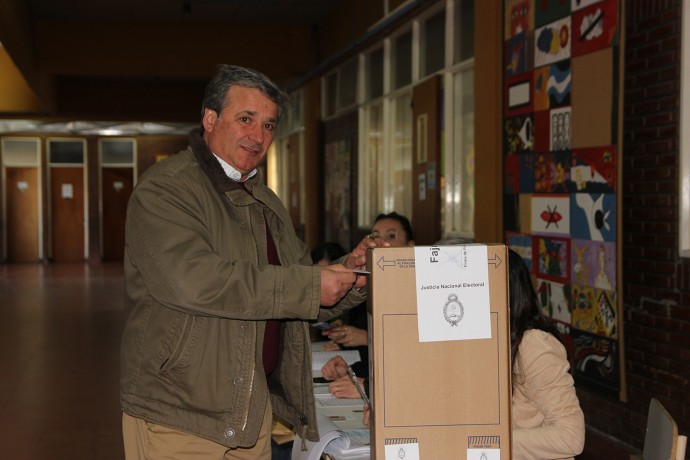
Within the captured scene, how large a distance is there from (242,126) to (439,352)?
0.89 m

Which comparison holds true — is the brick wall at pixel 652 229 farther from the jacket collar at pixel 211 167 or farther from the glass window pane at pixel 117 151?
the glass window pane at pixel 117 151

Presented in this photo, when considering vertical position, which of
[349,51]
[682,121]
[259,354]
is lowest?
[259,354]

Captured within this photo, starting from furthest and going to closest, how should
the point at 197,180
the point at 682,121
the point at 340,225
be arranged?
the point at 340,225 < the point at 682,121 < the point at 197,180

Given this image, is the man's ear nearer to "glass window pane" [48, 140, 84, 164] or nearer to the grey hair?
the grey hair

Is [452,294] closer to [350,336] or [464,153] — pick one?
[350,336]

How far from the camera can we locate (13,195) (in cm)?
2109

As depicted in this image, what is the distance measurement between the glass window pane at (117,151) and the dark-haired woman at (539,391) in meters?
20.1

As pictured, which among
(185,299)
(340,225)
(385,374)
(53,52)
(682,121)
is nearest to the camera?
(385,374)

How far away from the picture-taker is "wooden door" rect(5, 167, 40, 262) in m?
21.1

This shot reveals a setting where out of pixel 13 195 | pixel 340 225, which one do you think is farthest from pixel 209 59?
pixel 13 195

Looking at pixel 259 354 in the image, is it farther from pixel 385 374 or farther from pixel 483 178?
pixel 483 178

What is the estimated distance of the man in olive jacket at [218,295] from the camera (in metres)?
2.12

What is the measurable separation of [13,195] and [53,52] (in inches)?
369

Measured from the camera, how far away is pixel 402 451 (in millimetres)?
1842
